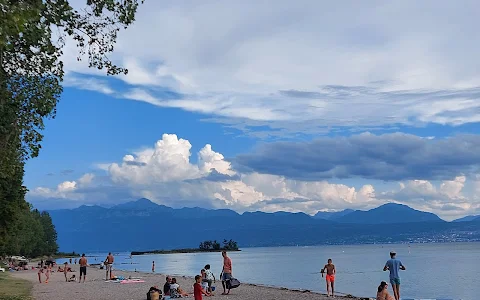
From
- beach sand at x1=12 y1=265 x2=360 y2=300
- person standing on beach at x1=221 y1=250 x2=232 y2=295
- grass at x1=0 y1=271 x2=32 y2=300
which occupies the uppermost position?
person standing on beach at x1=221 y1=250 x2=232 y2=295

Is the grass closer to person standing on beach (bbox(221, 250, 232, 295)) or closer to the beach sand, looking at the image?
the beach sand

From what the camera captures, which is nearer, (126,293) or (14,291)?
(126,293)

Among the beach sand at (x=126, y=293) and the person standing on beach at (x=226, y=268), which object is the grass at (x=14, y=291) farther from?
the person standing on beach at (x=226, y=268)

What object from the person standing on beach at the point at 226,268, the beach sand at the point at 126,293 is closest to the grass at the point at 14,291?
the beach sand at the point at 126,293

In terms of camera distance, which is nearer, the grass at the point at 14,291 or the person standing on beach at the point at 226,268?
the grass at the point at 14,291

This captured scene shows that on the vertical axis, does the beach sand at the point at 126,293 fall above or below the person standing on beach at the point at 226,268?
below

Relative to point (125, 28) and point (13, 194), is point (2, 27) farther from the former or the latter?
point (13, 194)

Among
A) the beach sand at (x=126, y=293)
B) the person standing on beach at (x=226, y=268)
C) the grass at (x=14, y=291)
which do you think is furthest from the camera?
the beach sand at (x=126, y=293)

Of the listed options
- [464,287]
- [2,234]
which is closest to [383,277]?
[464,287]

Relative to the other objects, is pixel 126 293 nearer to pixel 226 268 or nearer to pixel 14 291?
pixel 14 291

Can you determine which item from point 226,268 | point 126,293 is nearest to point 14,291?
point 126,293

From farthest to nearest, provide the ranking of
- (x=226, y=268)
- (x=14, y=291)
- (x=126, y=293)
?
1. (x=14, y=291)
2. (x=126, y=293)
3. (x=226, y=268)

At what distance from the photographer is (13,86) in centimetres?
1570

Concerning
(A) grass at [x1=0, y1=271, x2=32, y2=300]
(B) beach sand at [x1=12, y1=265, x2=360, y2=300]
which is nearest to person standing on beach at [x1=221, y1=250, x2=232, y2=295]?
(B) beach sand at [x1=12, y1=265, x2=360, y2=300]
